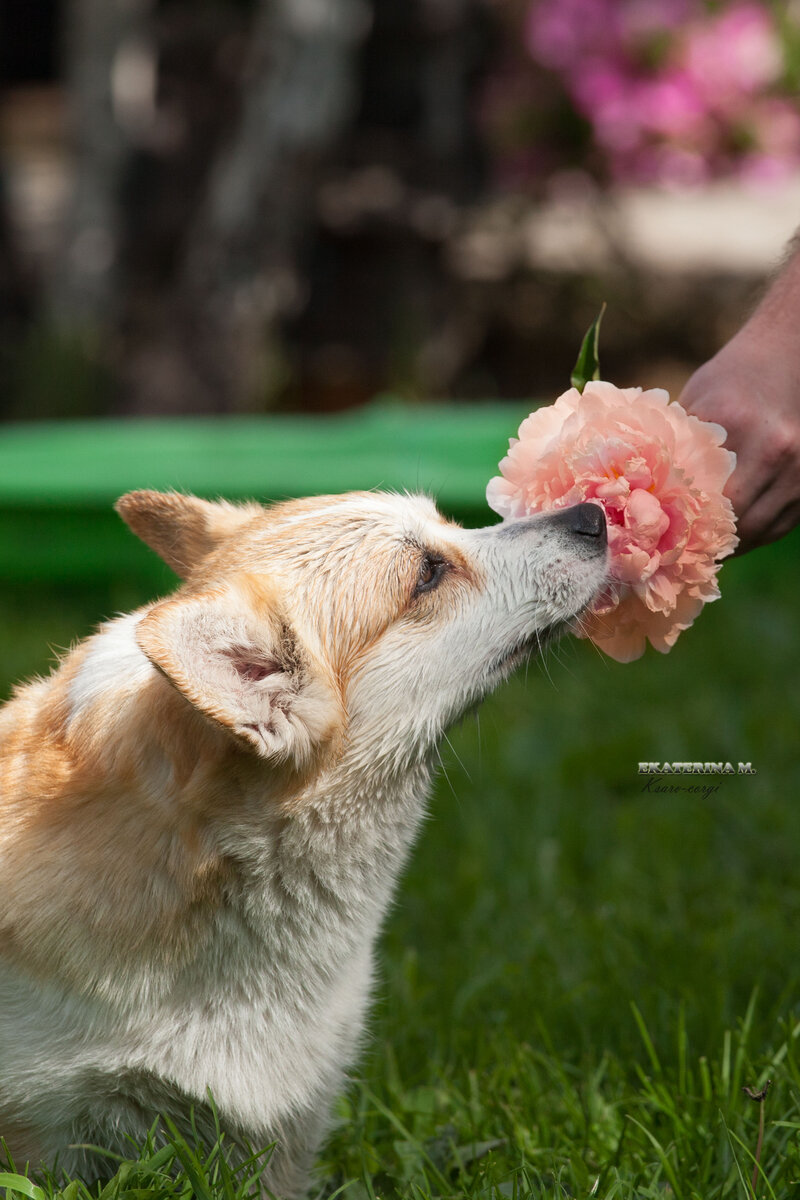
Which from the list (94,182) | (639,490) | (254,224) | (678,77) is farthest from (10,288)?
(639,490)

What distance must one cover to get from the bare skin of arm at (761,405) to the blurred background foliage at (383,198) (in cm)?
624

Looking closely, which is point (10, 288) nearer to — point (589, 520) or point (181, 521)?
point (181, 521)

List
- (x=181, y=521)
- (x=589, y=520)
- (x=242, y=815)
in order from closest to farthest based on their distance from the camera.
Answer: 1. (x=242, y=815)
2. (x=589, y=520)
3. (x=181, y=521)

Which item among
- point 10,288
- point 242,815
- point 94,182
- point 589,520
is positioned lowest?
point 10,288

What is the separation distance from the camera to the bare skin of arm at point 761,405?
214 cm

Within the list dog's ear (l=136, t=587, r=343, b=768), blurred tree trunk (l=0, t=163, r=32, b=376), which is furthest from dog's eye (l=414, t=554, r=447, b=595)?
blurred tree trunk (l=0, t=163, r=32, b=376)

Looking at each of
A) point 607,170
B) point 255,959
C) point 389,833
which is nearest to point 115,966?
point 255,959

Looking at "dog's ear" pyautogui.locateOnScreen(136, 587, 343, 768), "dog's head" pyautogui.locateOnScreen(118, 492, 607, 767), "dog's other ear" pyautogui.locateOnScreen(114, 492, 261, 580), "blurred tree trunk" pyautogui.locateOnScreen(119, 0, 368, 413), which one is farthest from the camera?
"blurred tree trunk" pyautogui.locateOnScreen(119, 0, 368, 413)

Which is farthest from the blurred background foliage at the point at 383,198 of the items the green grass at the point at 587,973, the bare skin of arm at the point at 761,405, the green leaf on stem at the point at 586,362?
the bare skin of arm at the point at 761,405

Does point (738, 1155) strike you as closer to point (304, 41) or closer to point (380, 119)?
point (304, 41)

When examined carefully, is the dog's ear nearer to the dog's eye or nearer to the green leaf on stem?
the dog's eye

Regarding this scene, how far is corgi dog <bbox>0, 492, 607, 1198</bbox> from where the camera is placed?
202cm

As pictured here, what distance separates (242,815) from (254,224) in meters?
6.76

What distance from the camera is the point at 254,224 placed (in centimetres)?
819
